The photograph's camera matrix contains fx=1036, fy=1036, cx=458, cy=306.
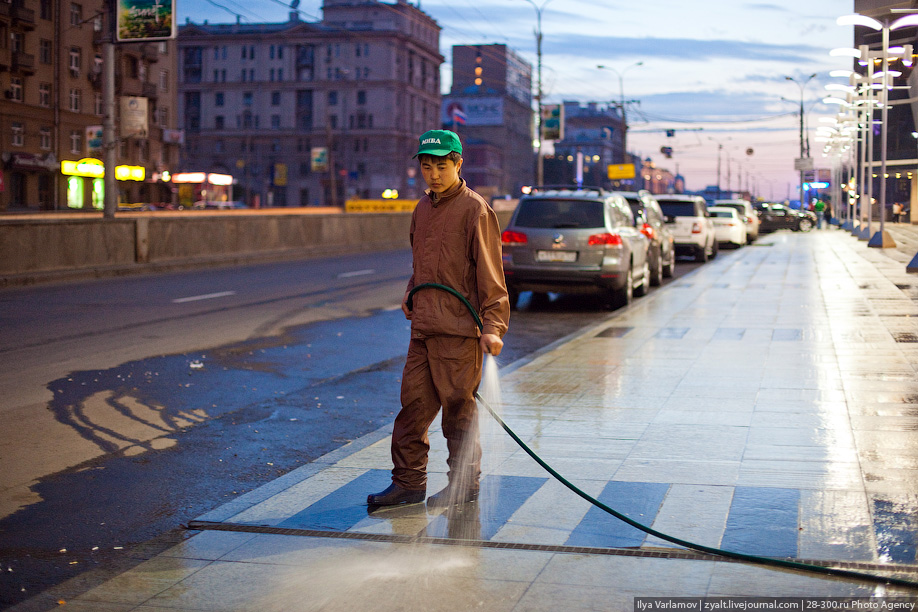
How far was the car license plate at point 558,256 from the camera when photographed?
51.0 feet

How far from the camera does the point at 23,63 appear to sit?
5400 cm

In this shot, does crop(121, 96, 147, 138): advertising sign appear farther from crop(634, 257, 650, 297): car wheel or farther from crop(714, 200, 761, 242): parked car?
crop(714, 200, 761, 242): parked car

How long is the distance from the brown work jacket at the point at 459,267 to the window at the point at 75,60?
6101 centimetres

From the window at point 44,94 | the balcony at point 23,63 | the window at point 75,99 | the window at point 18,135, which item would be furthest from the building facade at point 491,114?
the balcony at point 23,63

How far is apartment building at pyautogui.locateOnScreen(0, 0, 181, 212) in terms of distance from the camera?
5444cm

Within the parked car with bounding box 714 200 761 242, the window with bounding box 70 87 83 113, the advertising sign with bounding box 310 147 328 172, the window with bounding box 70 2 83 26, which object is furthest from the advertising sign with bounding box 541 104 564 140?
the advertising sign with bounding box 310 147 328 172

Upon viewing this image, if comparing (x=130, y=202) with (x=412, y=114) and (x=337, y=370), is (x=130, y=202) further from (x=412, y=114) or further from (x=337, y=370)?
(x=337, y=370)

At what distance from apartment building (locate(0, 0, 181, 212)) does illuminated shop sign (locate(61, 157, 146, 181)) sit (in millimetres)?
57

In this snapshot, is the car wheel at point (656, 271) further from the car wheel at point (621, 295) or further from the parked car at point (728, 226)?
the parked car at point (728, 226)

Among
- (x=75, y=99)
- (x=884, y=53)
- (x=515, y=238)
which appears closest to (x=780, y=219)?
(x=884, y=53)

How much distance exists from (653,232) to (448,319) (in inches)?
617

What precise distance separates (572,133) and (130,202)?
13778cm

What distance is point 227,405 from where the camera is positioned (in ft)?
27.1

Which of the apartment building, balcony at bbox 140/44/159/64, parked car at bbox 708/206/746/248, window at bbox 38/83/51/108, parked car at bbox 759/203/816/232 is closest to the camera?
parked car at bbox 708/206/746/248
